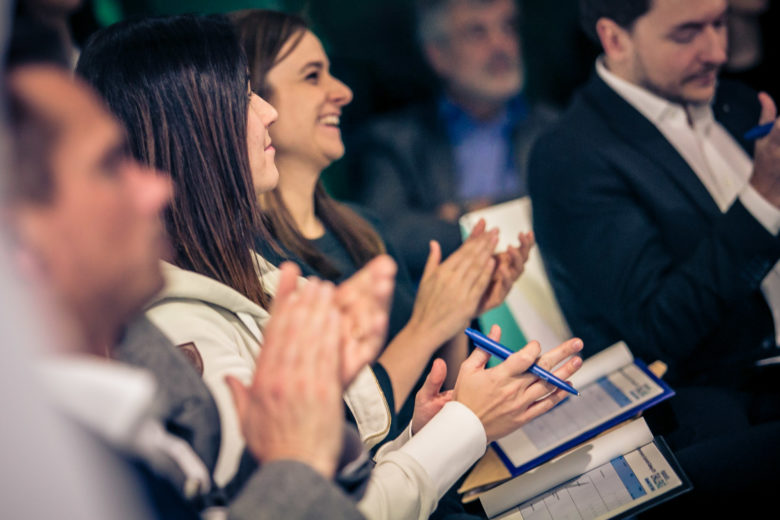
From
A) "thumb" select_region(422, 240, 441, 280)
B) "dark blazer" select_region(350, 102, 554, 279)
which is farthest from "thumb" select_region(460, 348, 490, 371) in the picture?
"dark blazer" select_region(350, 102, 554, 279)

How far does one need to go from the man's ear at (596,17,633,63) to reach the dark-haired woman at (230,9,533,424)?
16.4 inches

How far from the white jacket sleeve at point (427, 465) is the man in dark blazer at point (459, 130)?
1.53 m

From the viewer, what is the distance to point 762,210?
1.10 meters

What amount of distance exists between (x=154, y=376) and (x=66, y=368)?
164mm

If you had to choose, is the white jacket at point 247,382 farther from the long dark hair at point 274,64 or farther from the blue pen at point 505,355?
the long dark hair at point 274,64

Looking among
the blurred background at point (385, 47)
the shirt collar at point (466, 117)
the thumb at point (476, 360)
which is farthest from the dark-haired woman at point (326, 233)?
the shirt collar at point (466, 117)

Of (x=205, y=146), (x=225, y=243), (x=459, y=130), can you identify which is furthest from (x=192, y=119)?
(x=459, y=130)

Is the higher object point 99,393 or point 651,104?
point 99,393

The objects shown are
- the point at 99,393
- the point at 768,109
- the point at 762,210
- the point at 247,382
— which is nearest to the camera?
the point at 99,393

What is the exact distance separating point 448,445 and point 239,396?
1.01 ft

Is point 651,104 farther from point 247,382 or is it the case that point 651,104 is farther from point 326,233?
point 247,382

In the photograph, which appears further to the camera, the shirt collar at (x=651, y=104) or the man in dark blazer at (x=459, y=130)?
the man in dark blazer at (x=459, y=130)

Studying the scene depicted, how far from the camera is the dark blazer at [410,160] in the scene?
7.86 feet

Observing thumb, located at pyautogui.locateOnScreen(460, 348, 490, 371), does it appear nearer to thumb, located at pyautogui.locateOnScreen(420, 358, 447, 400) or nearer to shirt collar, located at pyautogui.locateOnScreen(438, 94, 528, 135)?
thumb, located at pyautogui.locateOnScreen(420, 358, 447, 400)
